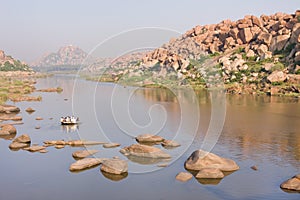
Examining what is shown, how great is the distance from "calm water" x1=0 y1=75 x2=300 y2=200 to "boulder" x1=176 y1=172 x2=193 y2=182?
0.46 meters

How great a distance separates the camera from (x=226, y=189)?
20.7 m

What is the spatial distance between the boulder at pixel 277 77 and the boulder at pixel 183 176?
6071cm

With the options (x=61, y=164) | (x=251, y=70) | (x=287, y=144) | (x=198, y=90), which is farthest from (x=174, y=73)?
(x=61, y=164)

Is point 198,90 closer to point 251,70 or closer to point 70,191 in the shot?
point 251,70

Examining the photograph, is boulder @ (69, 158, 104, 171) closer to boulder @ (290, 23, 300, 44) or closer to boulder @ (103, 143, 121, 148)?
boulder @ (103, 143, 121, 148)

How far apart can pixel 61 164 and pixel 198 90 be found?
63.9 metres

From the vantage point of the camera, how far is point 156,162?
2595 centimetres

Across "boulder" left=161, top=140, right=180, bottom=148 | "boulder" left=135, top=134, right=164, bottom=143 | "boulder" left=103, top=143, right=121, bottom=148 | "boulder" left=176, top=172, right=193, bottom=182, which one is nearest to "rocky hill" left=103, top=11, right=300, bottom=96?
"boulder" left=135, top=134, right=164, bottom=143

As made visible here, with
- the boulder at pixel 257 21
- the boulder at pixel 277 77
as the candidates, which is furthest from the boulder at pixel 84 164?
the boulder at pixel 257 21

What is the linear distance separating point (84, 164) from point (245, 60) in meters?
84.3

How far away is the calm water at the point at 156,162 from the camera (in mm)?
20547

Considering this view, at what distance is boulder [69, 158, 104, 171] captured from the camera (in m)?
24.3

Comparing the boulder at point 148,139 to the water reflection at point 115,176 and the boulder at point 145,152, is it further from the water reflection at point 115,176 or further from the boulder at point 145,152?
the water reflection at point 115,176

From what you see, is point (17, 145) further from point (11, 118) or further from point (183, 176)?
point (183, 176)
